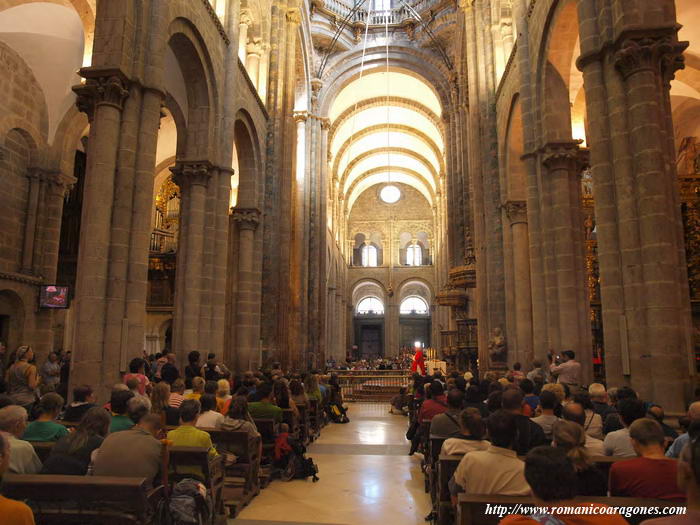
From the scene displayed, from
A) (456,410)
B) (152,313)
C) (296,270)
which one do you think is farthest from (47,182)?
(456,410)

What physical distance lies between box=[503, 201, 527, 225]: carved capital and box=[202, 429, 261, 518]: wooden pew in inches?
412

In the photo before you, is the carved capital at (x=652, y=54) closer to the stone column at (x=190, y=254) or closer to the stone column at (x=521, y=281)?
the stone column at (x=521, y=281)

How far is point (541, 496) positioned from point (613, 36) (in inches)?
291

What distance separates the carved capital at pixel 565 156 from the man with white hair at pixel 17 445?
1031cm

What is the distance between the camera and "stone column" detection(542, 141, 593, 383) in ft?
35.2

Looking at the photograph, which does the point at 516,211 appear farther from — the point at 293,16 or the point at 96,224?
the point at 293,16

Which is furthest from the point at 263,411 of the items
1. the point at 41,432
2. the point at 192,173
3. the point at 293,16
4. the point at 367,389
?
the point at 293,16

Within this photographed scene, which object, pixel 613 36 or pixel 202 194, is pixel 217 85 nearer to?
pixel 202 194

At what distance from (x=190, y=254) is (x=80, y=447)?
906 centimetres

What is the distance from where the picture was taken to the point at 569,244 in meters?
11.0

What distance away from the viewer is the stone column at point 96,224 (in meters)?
8.12

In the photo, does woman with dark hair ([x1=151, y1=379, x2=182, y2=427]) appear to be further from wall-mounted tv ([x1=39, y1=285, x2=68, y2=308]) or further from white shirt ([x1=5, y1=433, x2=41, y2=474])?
wall-mounted tv ([x1=39, y1=285, x2=68, y2=308])

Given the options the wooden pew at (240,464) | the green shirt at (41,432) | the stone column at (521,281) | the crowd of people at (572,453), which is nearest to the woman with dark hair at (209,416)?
the wooden pew at (240,464)

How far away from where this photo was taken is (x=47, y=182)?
53.1 feet
